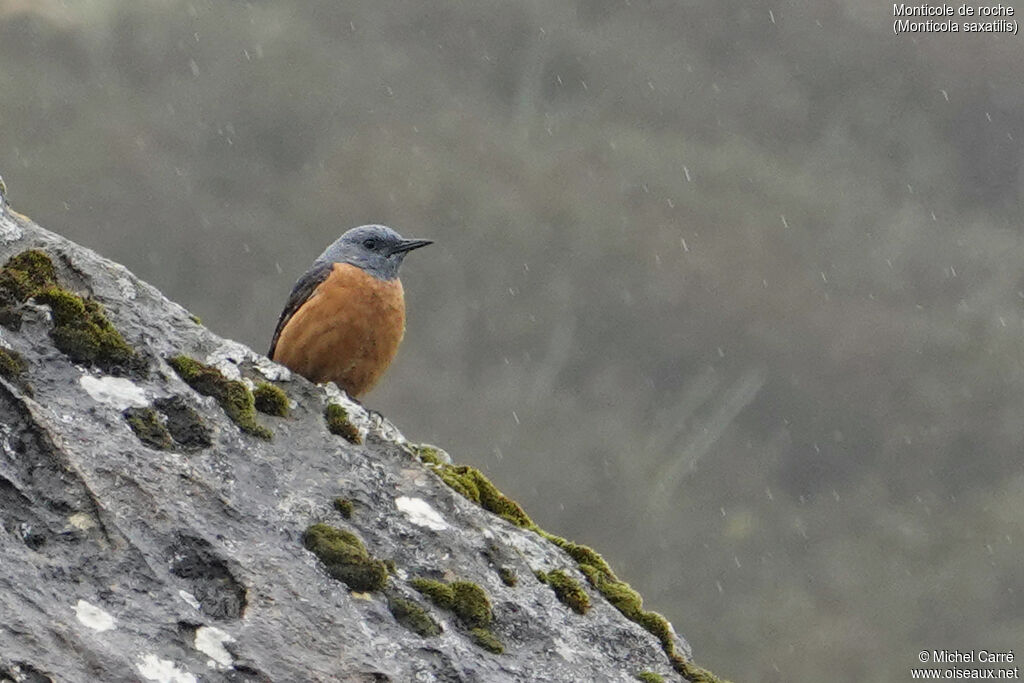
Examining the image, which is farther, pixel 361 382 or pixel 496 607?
pixel 361 382

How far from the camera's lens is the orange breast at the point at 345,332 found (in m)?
9.73

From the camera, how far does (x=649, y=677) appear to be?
22.8 ft

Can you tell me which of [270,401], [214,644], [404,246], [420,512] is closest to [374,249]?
[404,246]

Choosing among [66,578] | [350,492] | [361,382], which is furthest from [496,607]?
[361,382]

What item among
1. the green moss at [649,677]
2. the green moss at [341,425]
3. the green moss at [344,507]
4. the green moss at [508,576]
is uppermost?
the green moss at [341,425]

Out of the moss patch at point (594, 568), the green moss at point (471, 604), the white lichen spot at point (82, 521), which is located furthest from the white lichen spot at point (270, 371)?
the white lichen spot at point (82, 521)

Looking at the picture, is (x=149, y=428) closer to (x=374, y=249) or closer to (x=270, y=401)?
(x=270, y=401)

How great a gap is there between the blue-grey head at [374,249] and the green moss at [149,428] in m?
4.19

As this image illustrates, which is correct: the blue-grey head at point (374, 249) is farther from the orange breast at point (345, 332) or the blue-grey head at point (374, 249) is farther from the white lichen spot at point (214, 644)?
the white lichen spot at point (214, 644)

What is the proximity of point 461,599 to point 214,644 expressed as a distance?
58.8 inches

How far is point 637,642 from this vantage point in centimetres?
723

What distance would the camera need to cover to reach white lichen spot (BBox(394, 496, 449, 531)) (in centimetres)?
689

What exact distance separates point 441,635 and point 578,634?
3.42 ft

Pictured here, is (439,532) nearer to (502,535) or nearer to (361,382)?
(502,535)
